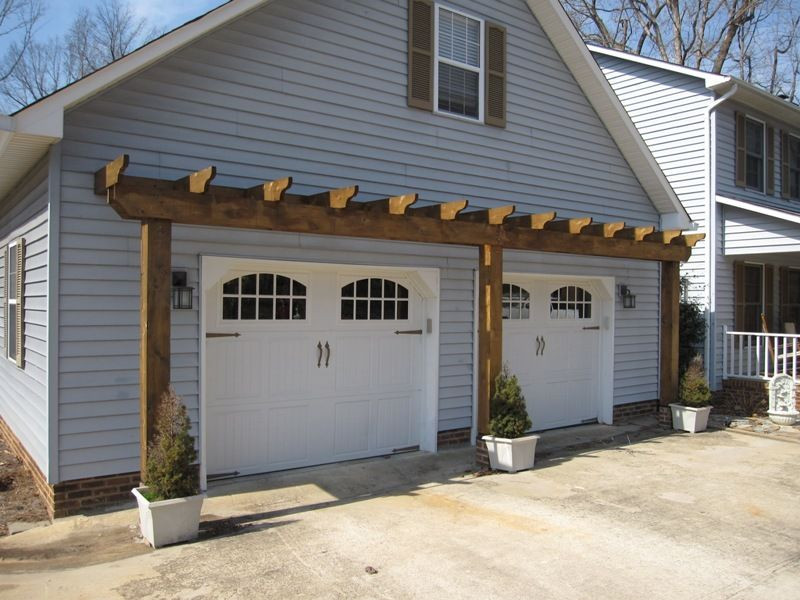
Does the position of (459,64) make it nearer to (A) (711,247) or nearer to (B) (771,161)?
(A) (711,247)

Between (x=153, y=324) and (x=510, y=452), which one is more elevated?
(x=153, y=324)

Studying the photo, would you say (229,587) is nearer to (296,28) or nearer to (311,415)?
(311,415)

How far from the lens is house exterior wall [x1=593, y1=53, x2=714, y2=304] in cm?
1188

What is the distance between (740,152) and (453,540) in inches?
414

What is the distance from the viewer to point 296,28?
6.80m

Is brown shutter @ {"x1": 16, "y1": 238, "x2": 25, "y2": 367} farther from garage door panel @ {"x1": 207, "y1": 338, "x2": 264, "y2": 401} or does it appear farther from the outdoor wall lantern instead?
garage door panel @ {"x1": 207, "y1": 338, "x2": 264, "y2": 401}

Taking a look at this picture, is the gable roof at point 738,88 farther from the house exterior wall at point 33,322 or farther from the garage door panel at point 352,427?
the house exterior wall at point 33,322

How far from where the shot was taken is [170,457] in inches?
190

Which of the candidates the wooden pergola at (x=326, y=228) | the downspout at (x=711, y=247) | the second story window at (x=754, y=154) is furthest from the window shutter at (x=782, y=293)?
the wooden pergola at (x=326, y=228)

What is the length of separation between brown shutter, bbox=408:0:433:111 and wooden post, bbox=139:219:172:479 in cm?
381

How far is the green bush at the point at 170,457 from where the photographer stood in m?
4.82

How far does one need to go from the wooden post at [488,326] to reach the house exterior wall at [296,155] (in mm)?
809

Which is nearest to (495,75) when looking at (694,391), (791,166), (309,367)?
(309,367)

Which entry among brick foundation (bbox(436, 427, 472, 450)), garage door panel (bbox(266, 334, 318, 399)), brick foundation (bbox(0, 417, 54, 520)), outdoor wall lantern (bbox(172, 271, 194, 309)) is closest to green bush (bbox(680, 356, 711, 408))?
brick foundation (bbox(436, 427, 472, 450))
